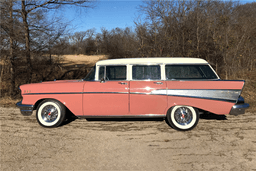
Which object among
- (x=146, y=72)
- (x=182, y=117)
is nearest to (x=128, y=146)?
(x=182, y=117)

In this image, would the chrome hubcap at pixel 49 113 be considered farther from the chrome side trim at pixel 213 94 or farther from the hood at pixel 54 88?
the chrome side trim at pixel 213 94

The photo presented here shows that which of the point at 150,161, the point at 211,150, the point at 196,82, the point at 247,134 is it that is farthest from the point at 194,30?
the point at 150,161

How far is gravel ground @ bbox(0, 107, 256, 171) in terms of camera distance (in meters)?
2.83

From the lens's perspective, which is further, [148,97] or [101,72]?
[101,72]

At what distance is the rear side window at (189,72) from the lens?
450 centimetres

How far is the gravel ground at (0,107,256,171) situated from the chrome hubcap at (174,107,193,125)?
10.4 inches

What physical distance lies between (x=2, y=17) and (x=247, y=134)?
361 inches

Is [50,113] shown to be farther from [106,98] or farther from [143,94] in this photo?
[143,94]

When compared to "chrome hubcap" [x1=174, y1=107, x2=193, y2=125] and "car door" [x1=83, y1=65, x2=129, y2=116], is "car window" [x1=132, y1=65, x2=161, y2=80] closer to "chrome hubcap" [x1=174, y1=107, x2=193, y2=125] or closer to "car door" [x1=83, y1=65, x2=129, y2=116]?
"car door" [x1=83, y1=65, x2=129, y2=116]

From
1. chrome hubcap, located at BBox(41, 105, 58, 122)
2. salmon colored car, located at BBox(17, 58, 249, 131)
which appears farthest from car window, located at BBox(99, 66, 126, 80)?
chrome hubcap, located at BBox(41, 105, 58, 122)

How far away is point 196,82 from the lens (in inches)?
171

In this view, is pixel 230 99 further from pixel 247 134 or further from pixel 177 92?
pixel 177 92

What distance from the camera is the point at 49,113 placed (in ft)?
15.2

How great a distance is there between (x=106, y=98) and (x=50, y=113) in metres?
1.49
